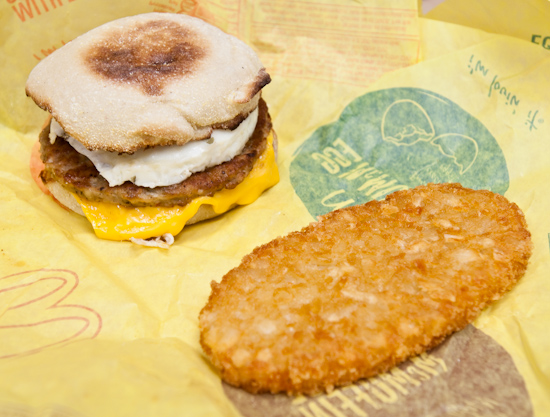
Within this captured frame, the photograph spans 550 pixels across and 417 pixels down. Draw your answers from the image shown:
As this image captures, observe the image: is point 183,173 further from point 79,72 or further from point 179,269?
point 79,72

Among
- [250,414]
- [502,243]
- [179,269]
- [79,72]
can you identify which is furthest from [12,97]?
[502,243]

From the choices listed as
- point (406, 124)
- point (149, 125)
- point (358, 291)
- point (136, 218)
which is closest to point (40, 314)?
point (136, 218)

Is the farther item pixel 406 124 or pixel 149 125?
pixel 406 124

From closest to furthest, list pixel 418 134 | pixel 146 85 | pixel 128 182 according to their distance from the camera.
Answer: pixel 146 85
pixel 128 182
pixel 418 134

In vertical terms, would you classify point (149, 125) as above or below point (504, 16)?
below

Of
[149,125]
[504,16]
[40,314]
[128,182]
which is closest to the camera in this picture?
[40,314]

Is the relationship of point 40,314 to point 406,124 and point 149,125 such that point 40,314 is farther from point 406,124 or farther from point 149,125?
point 406,124

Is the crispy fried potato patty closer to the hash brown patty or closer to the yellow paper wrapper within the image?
the hash brown patty

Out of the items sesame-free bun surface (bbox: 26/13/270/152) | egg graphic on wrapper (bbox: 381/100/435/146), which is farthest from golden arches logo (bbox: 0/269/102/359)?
egg graphic on wrapper (bbox: 381/100/435/146)

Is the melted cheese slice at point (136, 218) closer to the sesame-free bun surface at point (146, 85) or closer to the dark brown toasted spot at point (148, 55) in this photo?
the sesame-free bun surface at point (146, 85)
